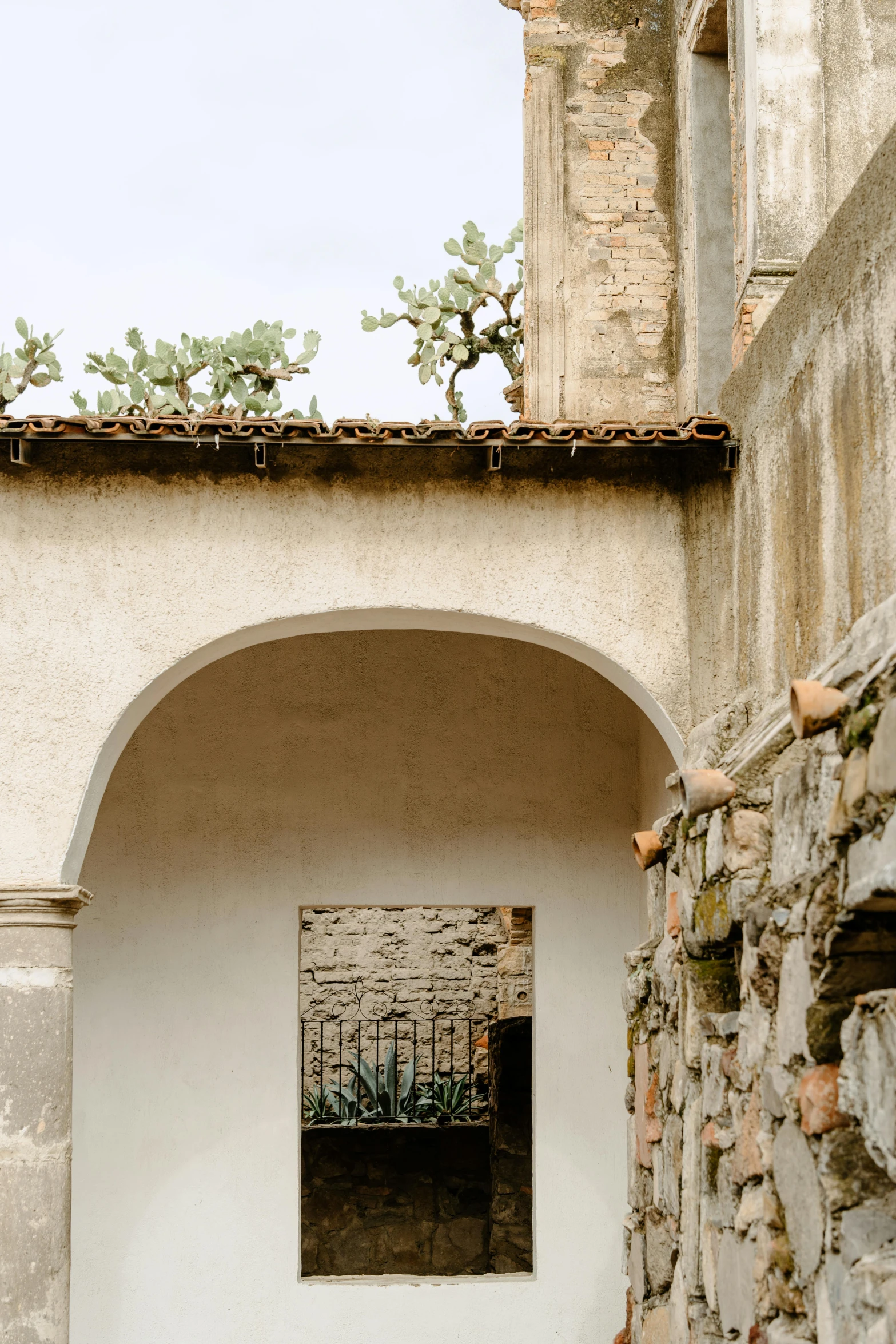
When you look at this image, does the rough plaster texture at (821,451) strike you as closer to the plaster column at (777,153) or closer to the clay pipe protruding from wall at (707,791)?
the plaster column at (777,153)

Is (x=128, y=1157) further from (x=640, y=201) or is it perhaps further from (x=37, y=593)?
(x=640, y=201)

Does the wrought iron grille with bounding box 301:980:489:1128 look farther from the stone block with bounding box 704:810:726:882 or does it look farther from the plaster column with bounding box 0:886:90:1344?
the stone block with bounding box 704:810:726:882

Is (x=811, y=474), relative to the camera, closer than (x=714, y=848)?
No

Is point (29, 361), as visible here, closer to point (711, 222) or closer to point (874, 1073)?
point (711, 222)

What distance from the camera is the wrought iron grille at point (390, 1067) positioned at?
35.6ft

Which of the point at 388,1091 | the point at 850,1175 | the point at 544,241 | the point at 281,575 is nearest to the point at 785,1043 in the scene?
the point at 850,1175

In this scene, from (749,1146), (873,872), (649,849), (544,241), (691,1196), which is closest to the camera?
(873,872)

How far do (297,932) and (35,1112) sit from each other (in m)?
2.28

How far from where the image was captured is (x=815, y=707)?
2.50 m

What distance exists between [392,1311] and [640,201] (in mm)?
6071

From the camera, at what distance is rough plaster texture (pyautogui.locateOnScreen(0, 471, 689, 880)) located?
18.6 feet

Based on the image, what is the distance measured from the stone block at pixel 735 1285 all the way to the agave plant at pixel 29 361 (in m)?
4.91

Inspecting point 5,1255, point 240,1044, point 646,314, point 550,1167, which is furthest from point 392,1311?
point 646,314

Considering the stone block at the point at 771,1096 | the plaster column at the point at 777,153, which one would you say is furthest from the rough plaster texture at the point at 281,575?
the stone block at the point at 771,1096
